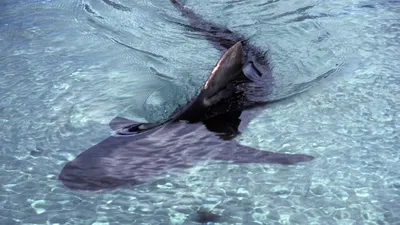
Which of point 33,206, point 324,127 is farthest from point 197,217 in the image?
point 324,127

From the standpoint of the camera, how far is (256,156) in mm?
4500

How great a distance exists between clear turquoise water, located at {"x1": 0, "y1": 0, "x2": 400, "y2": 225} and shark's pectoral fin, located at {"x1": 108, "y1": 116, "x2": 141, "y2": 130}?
10 centimetres

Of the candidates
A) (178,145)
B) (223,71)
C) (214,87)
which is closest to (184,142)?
(178,145)

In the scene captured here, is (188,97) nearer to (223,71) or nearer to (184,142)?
(223,71)

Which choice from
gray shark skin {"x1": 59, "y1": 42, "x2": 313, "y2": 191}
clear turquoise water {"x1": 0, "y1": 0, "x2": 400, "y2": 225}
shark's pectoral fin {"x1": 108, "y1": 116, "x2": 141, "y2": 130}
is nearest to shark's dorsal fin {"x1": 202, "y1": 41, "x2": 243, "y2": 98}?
gray shark skin {"x1": 59, "y1": 42, "x2": 313, "y2": 191}

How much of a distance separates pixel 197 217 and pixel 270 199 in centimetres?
59

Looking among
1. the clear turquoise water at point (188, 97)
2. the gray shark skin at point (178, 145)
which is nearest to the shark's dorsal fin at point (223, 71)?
the gray shark skin at point (178, 145)

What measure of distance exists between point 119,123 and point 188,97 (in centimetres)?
85

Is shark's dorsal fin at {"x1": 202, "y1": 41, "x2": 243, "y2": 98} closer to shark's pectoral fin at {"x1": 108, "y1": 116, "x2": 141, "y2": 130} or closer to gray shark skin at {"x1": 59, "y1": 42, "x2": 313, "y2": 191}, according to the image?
gray shark skin at {"x1": 59, "y1": 42, "x2": 313, "y2": 191}

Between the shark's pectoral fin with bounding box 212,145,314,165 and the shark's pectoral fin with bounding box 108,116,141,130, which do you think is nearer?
the shark's pectoral fin with bounding box 212,145,314,165

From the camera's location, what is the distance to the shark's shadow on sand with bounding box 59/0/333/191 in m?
4.20

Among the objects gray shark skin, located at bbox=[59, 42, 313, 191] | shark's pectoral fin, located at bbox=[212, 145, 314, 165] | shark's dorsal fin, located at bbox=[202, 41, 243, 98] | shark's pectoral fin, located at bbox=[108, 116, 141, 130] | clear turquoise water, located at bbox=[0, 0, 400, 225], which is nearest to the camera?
clear turquoise water, located at bbox=[0, 0, 400, 225]

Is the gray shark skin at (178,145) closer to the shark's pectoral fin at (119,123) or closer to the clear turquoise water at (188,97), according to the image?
the shark's pectoral fin at (119,123)

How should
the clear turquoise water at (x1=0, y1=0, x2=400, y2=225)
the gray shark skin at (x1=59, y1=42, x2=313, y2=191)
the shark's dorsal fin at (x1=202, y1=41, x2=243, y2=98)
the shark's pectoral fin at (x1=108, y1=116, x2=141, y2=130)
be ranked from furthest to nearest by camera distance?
the shark's pectoral fin at (x1=108, y1=116, x2=141, y2=130), the shark's dorsal fin at (x1=202, y1=41, x2=243, y2=98), the gray shark skin at (x1=59, y1=42, x2=313, y2=191), the clear turquoise water at (x1=0, y1=0, x2=400, y2=225)
